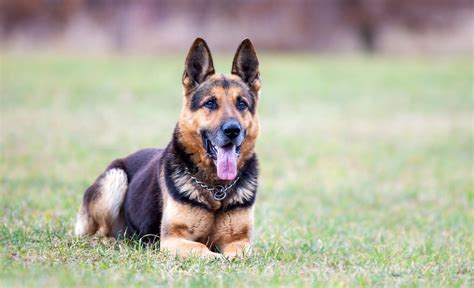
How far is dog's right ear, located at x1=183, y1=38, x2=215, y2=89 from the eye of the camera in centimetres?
750

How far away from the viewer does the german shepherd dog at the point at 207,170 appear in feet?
23.4

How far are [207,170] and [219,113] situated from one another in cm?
55

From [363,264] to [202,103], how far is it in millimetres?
2036

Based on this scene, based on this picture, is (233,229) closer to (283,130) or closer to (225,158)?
(225,158)

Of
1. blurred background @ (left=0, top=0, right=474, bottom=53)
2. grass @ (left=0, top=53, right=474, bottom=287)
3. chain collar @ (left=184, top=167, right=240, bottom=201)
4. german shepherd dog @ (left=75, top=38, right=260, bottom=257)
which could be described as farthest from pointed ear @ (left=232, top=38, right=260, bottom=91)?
blurred background @ (left=0, top=0, right=474, bottom=53)

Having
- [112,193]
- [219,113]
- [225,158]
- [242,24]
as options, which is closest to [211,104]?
[219,113]


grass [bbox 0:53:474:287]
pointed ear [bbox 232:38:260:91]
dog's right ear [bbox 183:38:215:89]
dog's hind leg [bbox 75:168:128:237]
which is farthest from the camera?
dog's hind leg [bbox 75:168:128:237]

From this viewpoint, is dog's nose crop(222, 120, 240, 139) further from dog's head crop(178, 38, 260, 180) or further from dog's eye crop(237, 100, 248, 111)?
dog's eye crop(237, 100, 248, 111)

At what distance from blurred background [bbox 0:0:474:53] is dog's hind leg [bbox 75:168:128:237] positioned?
32.6 meters

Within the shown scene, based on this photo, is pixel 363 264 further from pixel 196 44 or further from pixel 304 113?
pixel 304 113

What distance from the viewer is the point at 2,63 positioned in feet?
107

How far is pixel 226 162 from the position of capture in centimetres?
717

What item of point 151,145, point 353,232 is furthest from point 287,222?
point 151,145

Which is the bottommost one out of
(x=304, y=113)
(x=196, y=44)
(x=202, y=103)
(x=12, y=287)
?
(x=304, y=113)
